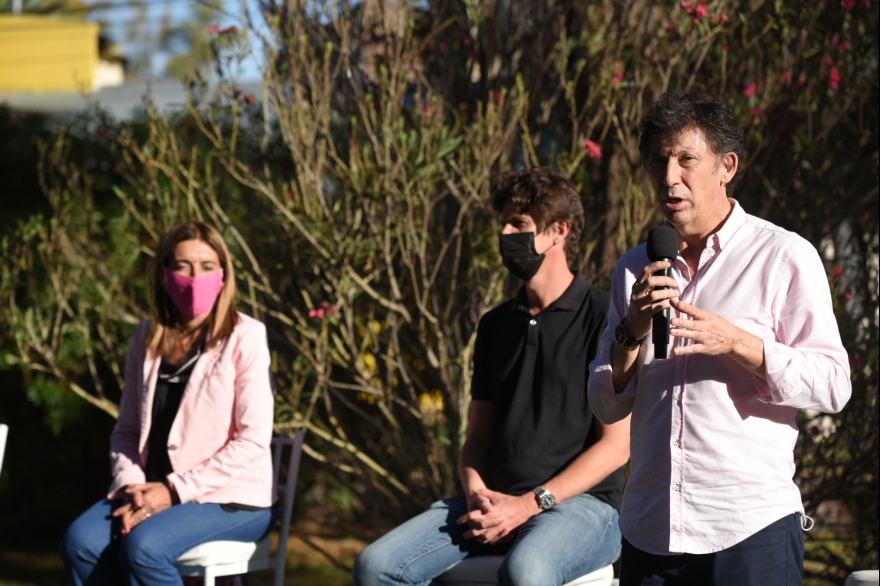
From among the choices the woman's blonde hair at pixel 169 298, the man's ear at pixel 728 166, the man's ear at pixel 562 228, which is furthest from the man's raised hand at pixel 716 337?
the woman's blonde hair at pixel 169 298

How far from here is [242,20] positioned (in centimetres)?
424

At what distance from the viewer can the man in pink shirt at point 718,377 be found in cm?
218

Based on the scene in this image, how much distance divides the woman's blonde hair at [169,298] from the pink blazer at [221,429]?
55 millimetres

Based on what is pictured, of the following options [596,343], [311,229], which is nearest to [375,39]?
[311,229]

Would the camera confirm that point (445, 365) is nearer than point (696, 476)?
No

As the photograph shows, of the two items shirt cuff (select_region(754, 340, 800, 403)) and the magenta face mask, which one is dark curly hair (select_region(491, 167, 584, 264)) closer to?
the magenta face mask

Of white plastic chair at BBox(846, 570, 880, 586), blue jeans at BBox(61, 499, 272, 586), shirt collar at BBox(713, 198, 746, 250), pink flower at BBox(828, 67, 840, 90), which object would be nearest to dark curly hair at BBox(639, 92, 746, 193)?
shirt collar at BBox(713, 198, 746, 250)

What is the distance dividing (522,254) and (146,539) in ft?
5.68

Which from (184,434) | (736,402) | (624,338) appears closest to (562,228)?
(624,338)

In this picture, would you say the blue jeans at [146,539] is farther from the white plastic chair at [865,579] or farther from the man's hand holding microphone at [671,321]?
the white plastic chair at [865,579]

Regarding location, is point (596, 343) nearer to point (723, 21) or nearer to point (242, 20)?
point (723, 21)

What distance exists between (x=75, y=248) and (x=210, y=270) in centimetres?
185

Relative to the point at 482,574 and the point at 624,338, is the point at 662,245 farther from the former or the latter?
the point at 482,574

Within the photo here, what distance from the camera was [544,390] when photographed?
3322mm
